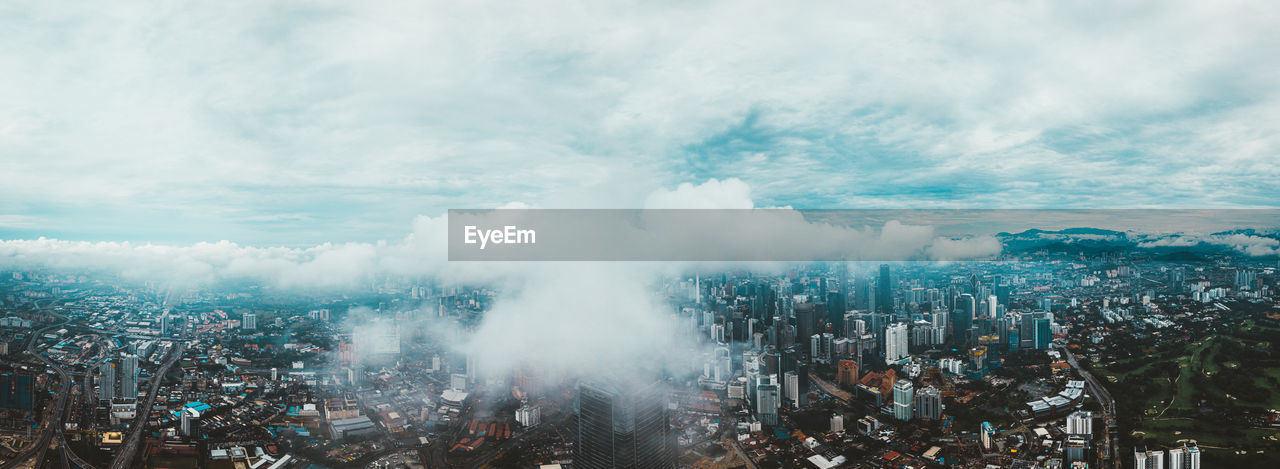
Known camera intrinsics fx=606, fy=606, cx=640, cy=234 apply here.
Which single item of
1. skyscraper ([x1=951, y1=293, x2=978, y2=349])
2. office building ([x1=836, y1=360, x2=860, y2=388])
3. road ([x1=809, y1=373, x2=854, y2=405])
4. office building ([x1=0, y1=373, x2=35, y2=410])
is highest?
skyscraper ([x1=951, y1=293, x2=978, y2=349])

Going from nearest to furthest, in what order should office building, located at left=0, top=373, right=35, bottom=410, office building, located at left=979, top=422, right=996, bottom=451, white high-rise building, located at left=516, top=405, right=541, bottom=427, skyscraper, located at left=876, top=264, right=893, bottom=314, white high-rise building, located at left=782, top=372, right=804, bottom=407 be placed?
white high-rise building, located at left=516, top=405, right=541, bottom=427, office building, located at left=979, top=422, right=996, bottom=451, office building, located at left=0, top=373, right=35, bottom=410, white high-rise building, located at left=782, top=372, right=804, bottom=407, skyscraper, located at left=876, top=264, right=893, bottom=314

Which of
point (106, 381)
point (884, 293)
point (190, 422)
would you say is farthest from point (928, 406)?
point (106, 381)

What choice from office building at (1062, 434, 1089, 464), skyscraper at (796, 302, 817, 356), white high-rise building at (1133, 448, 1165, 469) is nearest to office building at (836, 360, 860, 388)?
skyscraper at (796, 302, 817, 356)

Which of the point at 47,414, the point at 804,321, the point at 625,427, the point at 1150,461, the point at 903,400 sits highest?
the point at 804,321

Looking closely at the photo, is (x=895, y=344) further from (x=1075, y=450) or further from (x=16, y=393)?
(x=16, y=393)

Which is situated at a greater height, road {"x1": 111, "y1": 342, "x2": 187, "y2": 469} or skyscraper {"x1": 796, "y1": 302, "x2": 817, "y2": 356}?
skyscraper {"x1": 796, "y1": 302, "x2": 817, "y2": 356}

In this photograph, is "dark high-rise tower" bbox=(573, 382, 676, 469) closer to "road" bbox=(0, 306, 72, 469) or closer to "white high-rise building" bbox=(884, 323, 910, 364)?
"white high-rise building" bbox=(884, 323, 910, 364)

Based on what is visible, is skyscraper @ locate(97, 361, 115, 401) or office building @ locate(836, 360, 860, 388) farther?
office building @ locate(836, 360, 860, 388)

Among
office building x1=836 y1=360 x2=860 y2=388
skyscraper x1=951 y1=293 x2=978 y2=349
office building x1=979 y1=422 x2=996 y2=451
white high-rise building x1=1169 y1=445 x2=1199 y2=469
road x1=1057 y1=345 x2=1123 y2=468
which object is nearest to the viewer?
white high-rise building x1=1169 y1=445 x2=1199 y2=469
